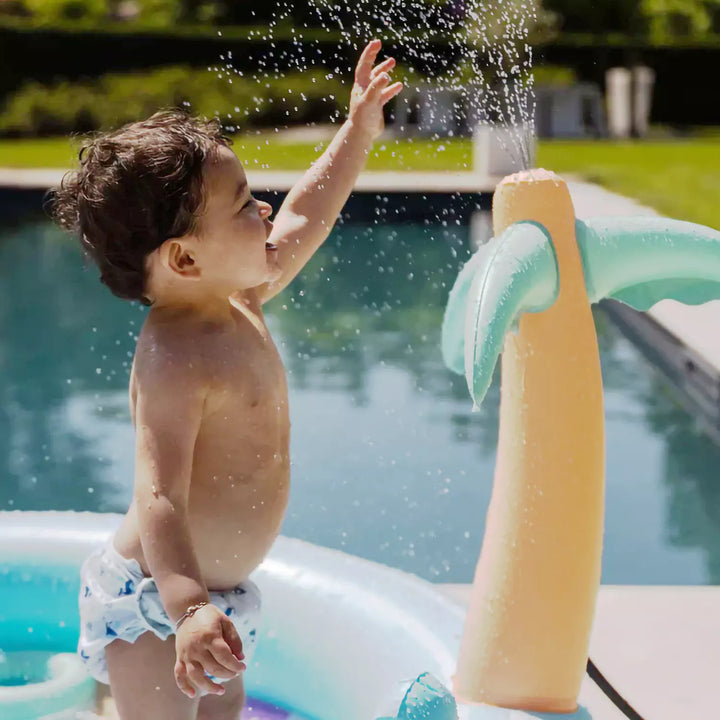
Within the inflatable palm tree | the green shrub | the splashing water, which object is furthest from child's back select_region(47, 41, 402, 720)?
the green shrub

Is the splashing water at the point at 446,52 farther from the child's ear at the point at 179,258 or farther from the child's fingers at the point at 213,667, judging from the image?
the child's fingers at the point at 213,667

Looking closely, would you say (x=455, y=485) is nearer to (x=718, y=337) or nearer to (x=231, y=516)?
(x=718, y=337)

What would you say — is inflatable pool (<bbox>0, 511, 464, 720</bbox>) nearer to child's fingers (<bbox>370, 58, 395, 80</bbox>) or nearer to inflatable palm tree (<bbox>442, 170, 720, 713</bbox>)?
inflatable palm tree (<bbox>442, 170, 720, 713</bbox>)

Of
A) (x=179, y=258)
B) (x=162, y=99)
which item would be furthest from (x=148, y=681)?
(x=162, y=99)

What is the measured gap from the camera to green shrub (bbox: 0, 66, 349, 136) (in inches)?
735

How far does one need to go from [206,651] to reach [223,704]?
48 cm

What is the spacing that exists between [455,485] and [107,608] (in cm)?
285

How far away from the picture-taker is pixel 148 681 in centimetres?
188

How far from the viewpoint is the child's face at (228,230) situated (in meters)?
1.81

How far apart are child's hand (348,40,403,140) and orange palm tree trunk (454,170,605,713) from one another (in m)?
0.27

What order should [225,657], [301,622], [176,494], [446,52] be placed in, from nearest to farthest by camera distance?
[225,657] → [176,494] → [301,622] → [446,52]

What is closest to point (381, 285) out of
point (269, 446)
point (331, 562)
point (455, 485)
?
point (455, 485)

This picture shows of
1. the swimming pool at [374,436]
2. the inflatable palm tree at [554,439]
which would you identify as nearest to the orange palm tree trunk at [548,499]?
the inflatable palm tree at [554,439]

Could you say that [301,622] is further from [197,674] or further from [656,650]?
[197,674]
